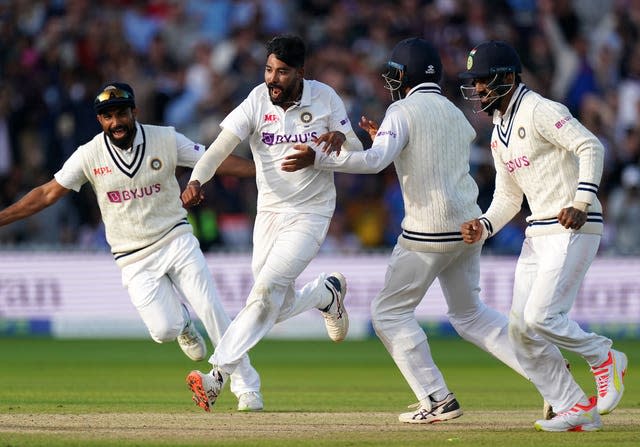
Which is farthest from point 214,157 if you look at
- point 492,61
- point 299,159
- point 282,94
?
point 492,61

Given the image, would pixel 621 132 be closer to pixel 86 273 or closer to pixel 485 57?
pixel 86 273

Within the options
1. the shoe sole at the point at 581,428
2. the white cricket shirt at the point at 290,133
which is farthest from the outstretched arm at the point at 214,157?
the shoe sole at the point at 581,428

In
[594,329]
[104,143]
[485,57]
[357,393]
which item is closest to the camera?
[485,57]

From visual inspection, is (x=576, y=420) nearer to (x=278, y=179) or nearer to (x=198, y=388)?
(x=198, y=388)

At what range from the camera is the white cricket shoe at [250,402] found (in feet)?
31.2

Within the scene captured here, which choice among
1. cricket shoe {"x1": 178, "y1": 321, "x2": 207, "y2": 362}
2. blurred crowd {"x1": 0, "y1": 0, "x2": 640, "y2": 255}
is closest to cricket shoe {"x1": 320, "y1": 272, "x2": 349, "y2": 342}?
cricket shoe {"x1": 178, "y1": 321, "x2": 207, "y2": 362}

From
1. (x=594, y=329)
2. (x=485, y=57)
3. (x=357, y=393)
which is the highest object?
(x=485, y=57)

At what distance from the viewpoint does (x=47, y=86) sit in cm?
1955

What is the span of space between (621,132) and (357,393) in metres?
8.48

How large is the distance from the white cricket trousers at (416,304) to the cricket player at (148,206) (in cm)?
132

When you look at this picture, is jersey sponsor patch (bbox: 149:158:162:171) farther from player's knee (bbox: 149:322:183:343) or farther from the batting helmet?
the batting helmet

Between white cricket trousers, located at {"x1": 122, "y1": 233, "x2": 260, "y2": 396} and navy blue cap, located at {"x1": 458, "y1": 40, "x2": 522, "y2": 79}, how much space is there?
2.53 m

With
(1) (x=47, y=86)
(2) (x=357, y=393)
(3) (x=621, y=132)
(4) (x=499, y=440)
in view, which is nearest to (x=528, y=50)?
(3) (x=621, y=132)

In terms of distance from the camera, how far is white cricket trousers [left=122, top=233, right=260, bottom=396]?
9.66 m
